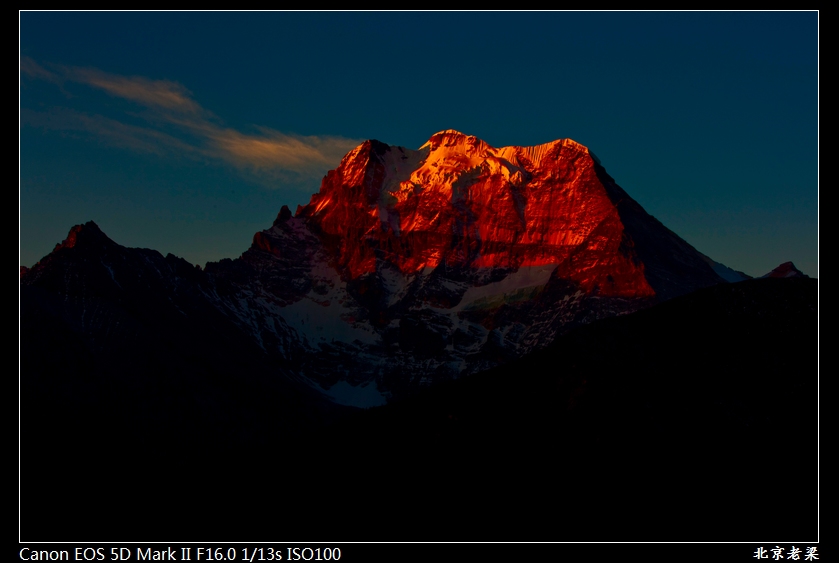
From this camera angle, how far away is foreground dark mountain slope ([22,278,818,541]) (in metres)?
72.8

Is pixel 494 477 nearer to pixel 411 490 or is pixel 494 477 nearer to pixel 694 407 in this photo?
pixel 411 490

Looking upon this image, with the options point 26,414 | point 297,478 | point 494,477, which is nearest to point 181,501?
point 297,478

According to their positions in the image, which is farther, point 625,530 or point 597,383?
point 597,383

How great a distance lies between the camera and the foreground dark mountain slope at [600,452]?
239 ft

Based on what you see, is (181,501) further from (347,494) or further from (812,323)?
(812,323)

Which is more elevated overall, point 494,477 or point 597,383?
point 597,383

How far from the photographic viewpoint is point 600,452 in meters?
78.9

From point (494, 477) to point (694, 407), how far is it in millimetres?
16110

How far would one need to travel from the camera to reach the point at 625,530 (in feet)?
239
